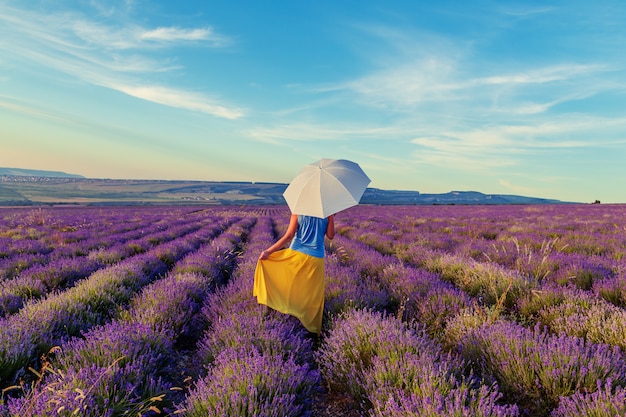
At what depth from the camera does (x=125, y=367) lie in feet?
8.75

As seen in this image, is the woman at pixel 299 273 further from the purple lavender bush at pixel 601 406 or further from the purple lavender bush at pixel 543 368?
the purple lavender bush at pixel 601 406

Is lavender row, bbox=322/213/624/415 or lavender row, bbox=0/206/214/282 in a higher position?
lavender row, bbox=322/213/624/415

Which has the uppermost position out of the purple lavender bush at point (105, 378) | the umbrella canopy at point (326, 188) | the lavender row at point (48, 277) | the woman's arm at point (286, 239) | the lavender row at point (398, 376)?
the umbrella canopy at point (326, 188)

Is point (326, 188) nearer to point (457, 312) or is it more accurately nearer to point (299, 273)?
point (299, 273)

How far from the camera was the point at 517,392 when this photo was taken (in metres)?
2.56

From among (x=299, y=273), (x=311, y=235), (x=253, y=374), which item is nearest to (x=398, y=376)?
(x=253, y=374)

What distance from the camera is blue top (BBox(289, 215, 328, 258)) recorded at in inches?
149

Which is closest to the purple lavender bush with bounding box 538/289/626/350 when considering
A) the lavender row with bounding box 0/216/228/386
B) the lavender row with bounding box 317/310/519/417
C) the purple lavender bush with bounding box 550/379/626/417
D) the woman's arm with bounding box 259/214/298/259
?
the purple lavender bush with bounding box 550/379/626/417

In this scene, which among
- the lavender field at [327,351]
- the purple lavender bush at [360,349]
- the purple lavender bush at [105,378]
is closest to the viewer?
the purple lavender bush at [105,378]

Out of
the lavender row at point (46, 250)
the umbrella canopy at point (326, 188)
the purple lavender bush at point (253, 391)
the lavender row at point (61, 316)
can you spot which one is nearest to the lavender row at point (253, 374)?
the purple lavender bush at point (253, 391)

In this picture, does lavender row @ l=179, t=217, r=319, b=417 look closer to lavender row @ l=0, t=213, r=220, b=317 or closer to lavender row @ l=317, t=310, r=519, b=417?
lavender row @ l=317, t=310, r=519, b=417

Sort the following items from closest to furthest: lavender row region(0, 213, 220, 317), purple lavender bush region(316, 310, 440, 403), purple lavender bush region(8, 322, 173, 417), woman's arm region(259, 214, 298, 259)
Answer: purple lavender bush region(8, 322, 173, 417)
purple lavender bush region(316, 310, 440, 403)
woman's arm region(259, 214, 298, 259)
lavender row region(0, 213, 220, 317)

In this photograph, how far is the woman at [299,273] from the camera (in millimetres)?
3785

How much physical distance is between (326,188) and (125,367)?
2.21 m
